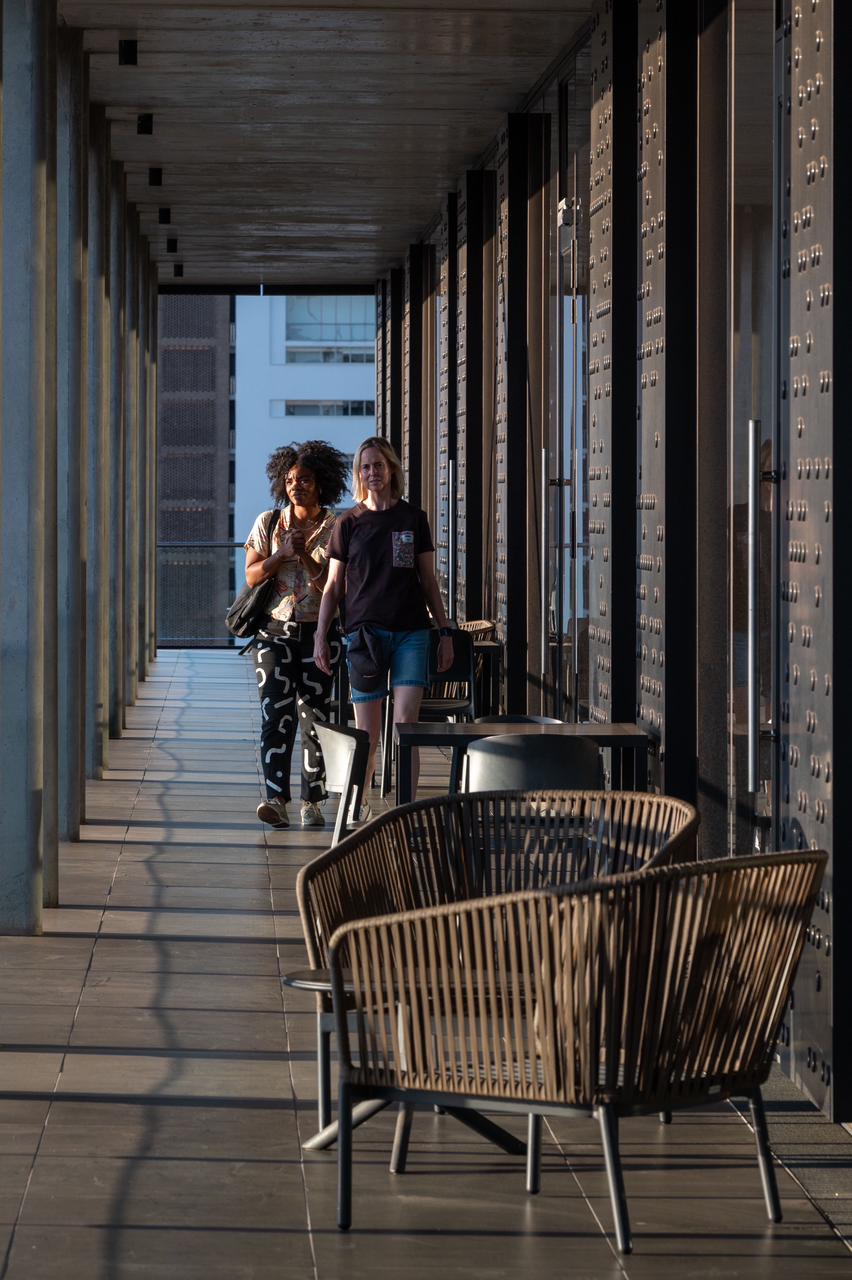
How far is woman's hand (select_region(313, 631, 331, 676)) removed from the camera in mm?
7980

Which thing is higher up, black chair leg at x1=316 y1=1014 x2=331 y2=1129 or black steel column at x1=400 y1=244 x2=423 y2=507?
black steel column at x1=400 y1=244 x2=423 y2=507

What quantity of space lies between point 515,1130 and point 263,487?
77.0 metres

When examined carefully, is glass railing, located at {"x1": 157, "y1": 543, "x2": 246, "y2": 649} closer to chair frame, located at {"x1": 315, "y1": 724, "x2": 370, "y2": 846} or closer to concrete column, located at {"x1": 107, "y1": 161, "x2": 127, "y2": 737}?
concrete column, located at {"x1": 107, "y1": 161, "x2": 127, "y2": 737}

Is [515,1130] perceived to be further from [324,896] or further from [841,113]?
[841,113]

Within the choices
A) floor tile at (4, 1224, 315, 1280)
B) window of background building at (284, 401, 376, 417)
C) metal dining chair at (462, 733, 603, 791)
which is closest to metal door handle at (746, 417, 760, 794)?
metal dining chair at (462, 733, 603, 791)

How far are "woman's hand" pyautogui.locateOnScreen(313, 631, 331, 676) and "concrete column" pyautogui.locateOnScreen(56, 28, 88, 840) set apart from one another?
103 centimetres

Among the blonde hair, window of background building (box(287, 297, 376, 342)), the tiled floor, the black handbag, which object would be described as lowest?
the tiled floor

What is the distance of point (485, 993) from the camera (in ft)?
11.0

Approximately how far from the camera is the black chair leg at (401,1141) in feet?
12.7

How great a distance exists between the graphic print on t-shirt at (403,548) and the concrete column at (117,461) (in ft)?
16.1

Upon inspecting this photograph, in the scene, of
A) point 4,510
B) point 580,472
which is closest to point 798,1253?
point 4,510

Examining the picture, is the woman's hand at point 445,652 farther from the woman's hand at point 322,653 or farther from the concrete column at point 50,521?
the concrete column at point 50,521

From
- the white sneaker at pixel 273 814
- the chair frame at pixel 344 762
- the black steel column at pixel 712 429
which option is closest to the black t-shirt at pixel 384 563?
the white sneaker at pixel 273 814

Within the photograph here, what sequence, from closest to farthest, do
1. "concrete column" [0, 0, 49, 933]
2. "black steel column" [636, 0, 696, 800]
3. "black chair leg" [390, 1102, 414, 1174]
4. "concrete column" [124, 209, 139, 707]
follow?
"black chair leg" [390, 1102, 414, 1174], "black steel column" [636, 0, 696, 800], "concrete column" [0, 0, 49, 933], "concrete column" [124, 209, 139, 707]
